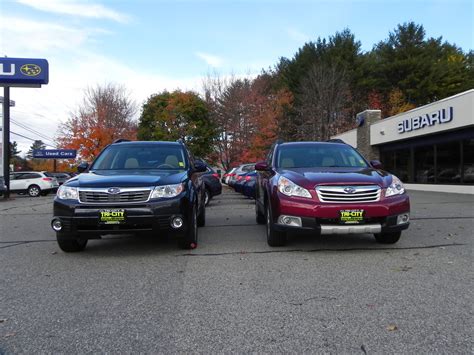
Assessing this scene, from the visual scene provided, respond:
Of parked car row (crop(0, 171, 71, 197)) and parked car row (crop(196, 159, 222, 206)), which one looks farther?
parked car row (crop(0, 171, 71, 197))

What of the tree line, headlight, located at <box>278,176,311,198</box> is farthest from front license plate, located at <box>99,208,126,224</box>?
the tree line

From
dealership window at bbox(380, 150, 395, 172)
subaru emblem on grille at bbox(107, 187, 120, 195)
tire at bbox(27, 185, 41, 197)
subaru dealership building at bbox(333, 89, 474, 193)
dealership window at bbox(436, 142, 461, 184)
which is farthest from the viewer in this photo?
tire at bbox(27, 185, 41, 197)

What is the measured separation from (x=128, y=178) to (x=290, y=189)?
7.56ft

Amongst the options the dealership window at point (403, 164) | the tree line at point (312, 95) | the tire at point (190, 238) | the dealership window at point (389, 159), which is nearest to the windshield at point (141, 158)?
the tire at point (190, 238)

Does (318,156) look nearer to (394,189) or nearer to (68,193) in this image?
(394,189)

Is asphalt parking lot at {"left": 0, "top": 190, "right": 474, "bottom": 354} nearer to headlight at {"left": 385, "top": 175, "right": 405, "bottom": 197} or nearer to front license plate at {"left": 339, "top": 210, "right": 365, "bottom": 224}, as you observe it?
front license plate at {"left": 339, "top": 210, "right": 365, "bottom": 224}

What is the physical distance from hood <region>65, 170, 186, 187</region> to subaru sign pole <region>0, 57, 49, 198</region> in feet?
66.5

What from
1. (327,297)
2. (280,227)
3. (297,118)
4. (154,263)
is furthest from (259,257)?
(297,118)

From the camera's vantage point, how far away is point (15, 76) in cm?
2400

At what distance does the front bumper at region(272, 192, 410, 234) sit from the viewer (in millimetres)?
5754

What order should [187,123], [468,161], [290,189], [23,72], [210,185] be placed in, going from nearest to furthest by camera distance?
1. [290,189]
2. [210,185]
3. [468,161]
4. [23,72]
5. [187,123]

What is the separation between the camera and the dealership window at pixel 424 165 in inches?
812

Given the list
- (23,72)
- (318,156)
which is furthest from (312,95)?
(318,156)

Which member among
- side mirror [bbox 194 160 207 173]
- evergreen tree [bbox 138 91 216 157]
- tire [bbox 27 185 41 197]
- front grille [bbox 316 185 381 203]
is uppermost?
evergreen tree [bbox 138 91 216 157]
